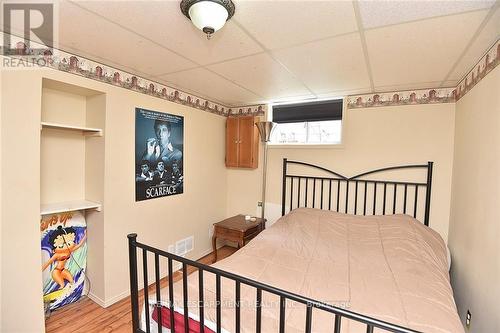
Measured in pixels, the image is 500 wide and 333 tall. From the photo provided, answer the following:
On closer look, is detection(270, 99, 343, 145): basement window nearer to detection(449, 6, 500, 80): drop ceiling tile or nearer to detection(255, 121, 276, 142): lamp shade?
detection(255, 121, 276, 142): lamp shade

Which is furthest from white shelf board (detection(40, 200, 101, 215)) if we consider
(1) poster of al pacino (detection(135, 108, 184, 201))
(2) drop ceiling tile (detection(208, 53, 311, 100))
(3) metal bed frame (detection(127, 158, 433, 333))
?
(2) drop ceiling tile (detection(208, 53, 311, 100))

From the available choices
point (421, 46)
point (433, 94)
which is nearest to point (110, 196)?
point (421, 46)

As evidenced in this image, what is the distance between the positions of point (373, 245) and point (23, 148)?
2.73 metres

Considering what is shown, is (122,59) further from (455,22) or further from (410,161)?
(410,161)

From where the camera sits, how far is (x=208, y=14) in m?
1.17

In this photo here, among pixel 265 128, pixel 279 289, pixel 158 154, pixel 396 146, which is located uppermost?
pixel 265 128

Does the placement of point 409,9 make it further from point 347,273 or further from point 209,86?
point 209,86

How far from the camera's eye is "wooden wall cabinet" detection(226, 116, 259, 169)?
340cm

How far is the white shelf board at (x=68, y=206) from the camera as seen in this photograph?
192 centimetres

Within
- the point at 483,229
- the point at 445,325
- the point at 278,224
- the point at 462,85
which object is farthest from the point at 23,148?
the point at 462,85

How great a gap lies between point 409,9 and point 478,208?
4.74ft

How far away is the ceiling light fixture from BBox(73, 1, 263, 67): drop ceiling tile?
0.08m

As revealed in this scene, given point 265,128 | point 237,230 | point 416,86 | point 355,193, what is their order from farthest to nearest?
point 265,128 < point 237,230 < point 355,193 < point 416,86

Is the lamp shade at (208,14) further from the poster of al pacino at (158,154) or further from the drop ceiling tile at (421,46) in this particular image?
the poster of al pacino at (158,154)
